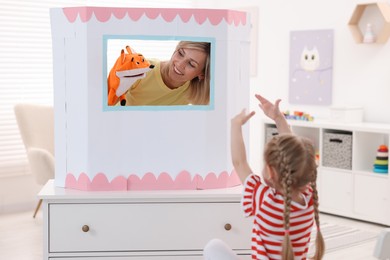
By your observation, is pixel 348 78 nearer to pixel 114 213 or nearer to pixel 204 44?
pixel 204 44

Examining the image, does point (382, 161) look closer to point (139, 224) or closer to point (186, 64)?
point (186, 64)

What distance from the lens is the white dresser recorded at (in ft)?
7.88

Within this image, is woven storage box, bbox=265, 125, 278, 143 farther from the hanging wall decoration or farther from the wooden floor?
the wooden floor

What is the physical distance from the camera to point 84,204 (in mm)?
2408

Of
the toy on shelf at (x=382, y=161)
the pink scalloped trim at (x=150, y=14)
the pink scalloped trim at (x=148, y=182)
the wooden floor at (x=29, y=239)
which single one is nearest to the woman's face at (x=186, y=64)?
the pink scalloped trim at (x=150, y=14)

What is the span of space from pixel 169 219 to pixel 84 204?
1.03ft

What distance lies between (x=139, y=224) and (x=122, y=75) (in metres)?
0.55

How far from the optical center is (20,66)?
4.92 metres

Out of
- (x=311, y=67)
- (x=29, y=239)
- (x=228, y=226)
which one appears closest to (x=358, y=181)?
(x=311, y=67)

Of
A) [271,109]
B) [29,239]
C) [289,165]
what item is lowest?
[29,239]

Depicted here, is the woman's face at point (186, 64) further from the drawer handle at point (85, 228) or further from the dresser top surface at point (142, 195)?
the drawer handle at point (85, 228)

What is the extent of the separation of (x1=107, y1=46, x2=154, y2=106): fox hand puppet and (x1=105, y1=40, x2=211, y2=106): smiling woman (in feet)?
0.07

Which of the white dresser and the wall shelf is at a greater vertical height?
the wall shelf

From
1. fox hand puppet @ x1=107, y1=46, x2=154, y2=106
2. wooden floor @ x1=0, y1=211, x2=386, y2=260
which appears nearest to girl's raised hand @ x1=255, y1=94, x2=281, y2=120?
fox hand puppet @ x1=107, y1=46, x2=154, y2=106
